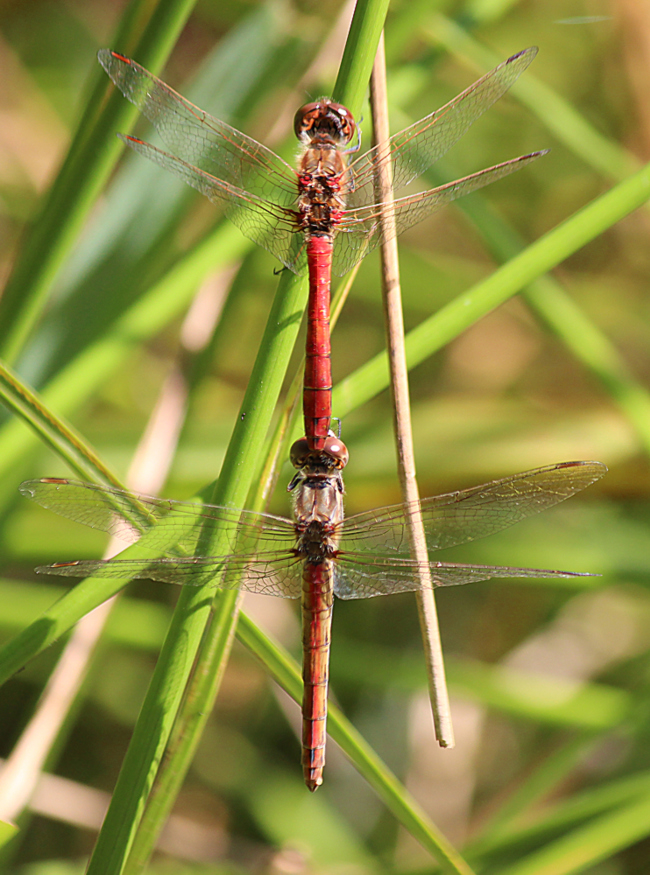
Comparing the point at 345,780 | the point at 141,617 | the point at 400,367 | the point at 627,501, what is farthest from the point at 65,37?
the point at 345,780

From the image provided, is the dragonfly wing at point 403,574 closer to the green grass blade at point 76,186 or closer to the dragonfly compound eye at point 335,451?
the dragonfly compound eye at point 335,451

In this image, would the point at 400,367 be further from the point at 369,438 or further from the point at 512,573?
the point at 369,438

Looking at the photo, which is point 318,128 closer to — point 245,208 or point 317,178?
point 317,178

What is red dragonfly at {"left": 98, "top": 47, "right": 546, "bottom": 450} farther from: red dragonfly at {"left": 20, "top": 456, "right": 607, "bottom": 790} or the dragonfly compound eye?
red dragonfly at {"left": 20, "top": 456, "right": 607, "bottom": 790}

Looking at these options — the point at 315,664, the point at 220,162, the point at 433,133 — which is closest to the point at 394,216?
the point at 433,133

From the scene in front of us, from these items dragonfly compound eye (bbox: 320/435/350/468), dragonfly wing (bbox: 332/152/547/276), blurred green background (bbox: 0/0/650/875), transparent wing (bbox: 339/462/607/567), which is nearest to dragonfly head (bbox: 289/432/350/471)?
dragonfly compound eye (bbox: 320/435/350/468)

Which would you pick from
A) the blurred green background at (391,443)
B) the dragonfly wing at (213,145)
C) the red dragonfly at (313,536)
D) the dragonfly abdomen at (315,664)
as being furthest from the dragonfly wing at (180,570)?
the dragonfly wing at (213,145)
